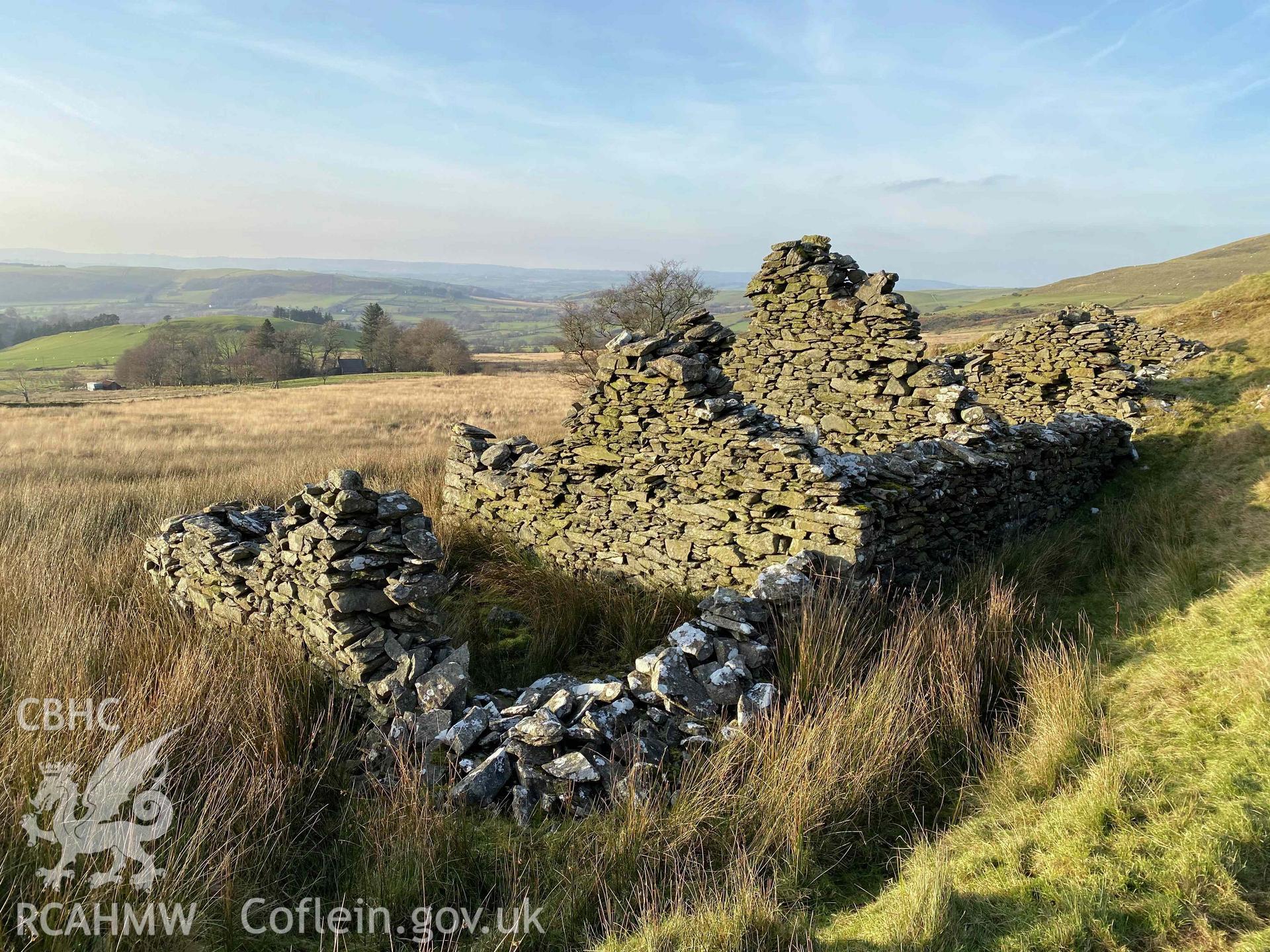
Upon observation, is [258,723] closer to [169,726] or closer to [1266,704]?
[169,726]

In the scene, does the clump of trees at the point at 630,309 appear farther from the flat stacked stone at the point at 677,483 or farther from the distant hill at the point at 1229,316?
the flat stacked stone at the point at 677,483

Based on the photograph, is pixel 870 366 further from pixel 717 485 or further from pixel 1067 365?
pixel 1067 365

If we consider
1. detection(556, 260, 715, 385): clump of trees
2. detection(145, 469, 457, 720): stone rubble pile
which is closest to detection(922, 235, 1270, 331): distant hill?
detection(556, 260, 715, 385): clump of trees

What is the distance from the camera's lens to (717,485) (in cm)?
704

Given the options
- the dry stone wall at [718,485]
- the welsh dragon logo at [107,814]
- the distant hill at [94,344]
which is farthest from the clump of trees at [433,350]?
the welsh dragon logo at [107,814]

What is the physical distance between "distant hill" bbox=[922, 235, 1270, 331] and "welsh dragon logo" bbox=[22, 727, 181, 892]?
9028 centimetres

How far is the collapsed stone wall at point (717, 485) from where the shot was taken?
21.4 feet

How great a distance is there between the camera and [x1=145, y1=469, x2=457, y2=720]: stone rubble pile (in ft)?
15.5

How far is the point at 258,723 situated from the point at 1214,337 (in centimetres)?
2131

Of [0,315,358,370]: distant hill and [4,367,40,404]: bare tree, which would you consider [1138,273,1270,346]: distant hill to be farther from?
[0,315,358,370]: distant hill

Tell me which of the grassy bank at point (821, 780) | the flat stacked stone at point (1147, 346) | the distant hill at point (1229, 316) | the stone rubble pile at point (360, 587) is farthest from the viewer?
the distant hill at point (1229, 316)

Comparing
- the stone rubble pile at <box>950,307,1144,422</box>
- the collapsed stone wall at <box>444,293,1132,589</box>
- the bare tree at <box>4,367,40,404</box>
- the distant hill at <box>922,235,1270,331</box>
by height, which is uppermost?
the distant hill at <box>922,235,1270,331</box>

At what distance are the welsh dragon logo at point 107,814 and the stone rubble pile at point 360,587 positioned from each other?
4.56ft

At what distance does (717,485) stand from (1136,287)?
140746 millimetres
